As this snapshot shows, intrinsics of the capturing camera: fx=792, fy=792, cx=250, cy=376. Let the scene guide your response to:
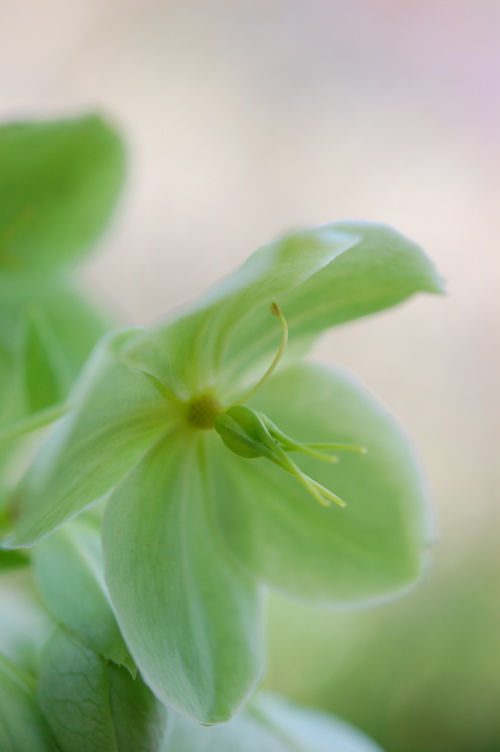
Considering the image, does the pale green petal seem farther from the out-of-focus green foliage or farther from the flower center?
the out-of-focus green foliage

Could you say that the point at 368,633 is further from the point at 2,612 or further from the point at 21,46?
the point at 21,46

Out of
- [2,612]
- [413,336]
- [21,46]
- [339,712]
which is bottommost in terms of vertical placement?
[339,712]

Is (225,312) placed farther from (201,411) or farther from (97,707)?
(97,707)

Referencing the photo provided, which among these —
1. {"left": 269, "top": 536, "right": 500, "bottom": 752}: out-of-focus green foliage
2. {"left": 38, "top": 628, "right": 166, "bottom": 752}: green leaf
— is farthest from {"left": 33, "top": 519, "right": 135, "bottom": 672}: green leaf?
{"left": 269, "top": 536, "right": 500, "bottom": 752}: out-of-focus green foliage

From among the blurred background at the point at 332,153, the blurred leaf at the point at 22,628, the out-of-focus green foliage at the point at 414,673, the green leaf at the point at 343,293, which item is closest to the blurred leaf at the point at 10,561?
the blurred leaf at the point at 22,628

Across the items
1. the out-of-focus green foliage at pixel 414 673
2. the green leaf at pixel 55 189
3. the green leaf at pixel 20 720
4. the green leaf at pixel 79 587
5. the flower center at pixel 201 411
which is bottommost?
the out-of-focus green foliage at pixel 414 673

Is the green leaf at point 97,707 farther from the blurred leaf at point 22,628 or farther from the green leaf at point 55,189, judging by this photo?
the green leaf at point 55,189

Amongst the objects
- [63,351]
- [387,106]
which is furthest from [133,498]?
[387,106]

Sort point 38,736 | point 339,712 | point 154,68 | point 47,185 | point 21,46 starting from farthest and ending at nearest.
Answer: point 154,68, point 21,46, point 339,712, point 47,185, point 38,736
